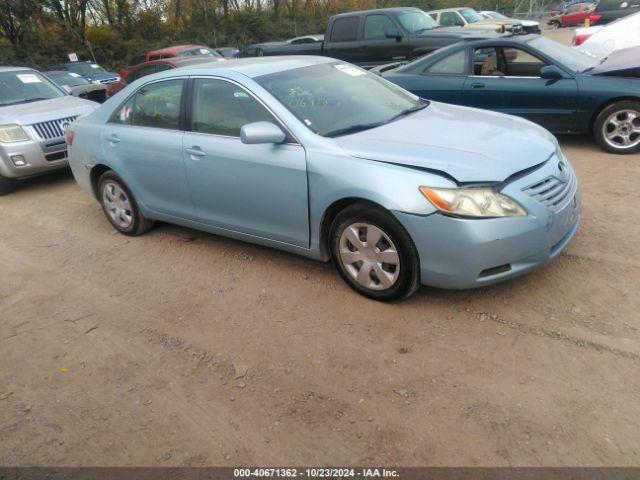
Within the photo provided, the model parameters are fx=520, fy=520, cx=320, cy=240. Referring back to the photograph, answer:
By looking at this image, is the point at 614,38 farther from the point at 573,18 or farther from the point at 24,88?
the point at 573,18

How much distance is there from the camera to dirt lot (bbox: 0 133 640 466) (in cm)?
247

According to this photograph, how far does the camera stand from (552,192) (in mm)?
3299

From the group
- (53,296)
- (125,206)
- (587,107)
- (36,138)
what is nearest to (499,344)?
(53,296)

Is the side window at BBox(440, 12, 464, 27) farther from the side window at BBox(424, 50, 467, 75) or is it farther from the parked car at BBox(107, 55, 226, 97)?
the side window at BBox(424, 50, 467, 75)

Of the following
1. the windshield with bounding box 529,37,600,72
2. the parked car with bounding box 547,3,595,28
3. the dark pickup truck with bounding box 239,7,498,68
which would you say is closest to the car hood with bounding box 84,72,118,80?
the dark pickup truck with bounding box 239,7,498,68

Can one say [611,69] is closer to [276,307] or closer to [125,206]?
[276,307]

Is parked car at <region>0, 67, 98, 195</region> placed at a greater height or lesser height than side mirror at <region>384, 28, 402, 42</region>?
lesser

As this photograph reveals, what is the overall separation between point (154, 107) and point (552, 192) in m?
3.33

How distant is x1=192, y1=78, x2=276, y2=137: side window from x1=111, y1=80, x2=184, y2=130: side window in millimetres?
245

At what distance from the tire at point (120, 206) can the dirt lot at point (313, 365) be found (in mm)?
692

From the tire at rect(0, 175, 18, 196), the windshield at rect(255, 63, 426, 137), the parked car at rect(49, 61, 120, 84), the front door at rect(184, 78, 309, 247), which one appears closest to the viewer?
the front door at rect(184, 78, 309, 247)

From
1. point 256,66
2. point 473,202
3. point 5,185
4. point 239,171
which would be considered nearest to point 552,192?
point 473,202

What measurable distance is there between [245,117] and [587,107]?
4441mm

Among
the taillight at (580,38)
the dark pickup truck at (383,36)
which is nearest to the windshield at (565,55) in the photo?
the dark pickup truck at (383,36)
